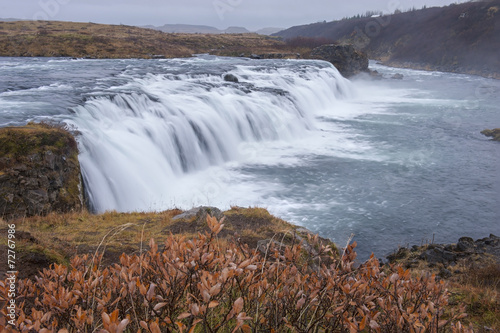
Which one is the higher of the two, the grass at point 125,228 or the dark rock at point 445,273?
the grass at point 125,228

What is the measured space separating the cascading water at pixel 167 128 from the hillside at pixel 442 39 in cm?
4906

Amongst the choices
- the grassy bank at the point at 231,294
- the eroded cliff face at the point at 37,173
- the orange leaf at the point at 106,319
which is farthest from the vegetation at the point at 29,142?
the orange leaf at the point at 106,319

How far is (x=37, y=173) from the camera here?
34.8 ft

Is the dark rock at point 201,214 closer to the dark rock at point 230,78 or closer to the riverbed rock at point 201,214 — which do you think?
the riverbed rock at point 201,214

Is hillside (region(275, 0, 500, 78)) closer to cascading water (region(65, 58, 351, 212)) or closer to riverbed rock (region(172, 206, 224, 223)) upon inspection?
cascading water (region(65, 58, 351, 212))

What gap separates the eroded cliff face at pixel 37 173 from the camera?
397 inches

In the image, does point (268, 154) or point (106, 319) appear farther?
point (268, 154)

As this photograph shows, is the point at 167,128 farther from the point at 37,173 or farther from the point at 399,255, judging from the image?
the point at 399,255

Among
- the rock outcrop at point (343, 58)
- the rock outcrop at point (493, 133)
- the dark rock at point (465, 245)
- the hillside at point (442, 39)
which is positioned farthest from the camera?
the hillside at point (442, 39)

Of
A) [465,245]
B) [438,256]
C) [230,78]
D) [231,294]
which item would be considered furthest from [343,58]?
[231,294]

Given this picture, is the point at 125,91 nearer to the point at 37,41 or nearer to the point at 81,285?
the point at 81,285

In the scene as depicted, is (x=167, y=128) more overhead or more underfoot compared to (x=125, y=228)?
more overhead

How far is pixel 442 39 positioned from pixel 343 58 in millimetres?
33301

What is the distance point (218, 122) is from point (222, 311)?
18065 mm
